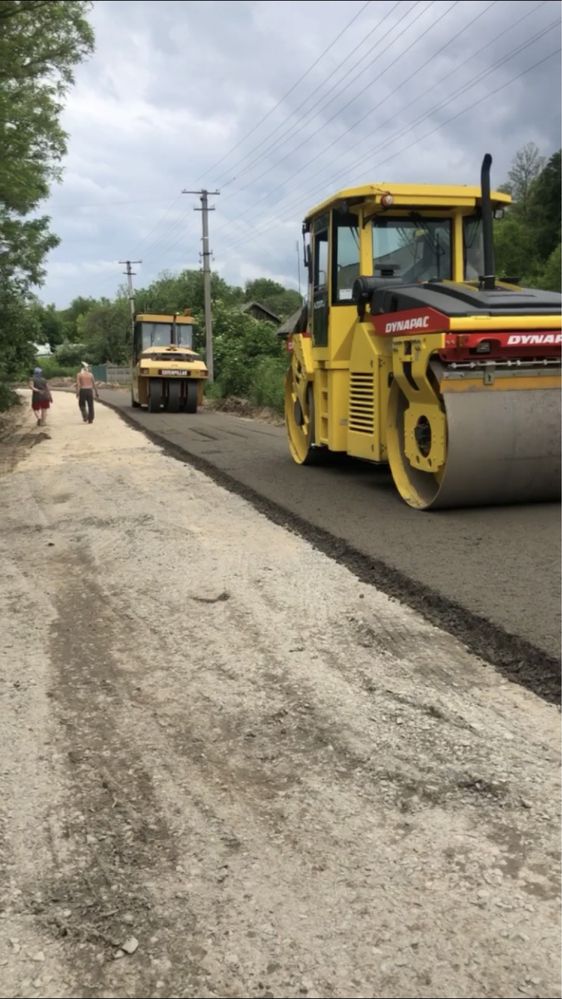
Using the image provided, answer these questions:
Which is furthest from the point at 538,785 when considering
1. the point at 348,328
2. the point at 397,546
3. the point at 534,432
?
the point at 348,328

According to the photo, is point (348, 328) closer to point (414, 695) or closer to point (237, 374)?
point (414, 695)

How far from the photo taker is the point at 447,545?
583 cm

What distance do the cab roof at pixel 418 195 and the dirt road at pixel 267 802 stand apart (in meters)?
Answer: 4.39

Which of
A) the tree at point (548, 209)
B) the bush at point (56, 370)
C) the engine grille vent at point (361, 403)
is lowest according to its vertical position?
the engine grille vent at point (361, 403)

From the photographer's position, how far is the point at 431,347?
254 inches

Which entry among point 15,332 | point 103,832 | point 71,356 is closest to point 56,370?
point 71,356

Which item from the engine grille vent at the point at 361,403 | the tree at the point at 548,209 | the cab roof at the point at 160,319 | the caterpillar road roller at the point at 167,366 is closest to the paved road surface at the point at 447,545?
the engine grille vent at the point at 361,403

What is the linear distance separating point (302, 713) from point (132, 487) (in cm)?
630

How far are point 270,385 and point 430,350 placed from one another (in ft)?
53.2

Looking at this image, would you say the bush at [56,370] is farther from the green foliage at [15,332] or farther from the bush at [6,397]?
the green foliage at [15,332]

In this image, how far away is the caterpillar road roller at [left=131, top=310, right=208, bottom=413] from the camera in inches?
885

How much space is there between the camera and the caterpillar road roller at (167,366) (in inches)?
885

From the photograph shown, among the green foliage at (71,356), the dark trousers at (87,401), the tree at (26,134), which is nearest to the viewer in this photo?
the tree at (26,134)

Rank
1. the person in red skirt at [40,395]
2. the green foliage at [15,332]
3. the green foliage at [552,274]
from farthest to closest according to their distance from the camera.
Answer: the green foliage at [552,274]
the person in red skirt at [40,395]
the green foliage at [15,332]
